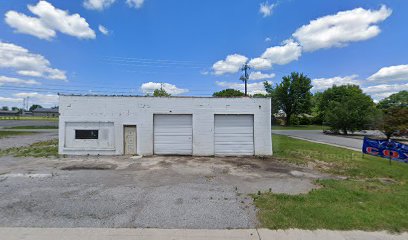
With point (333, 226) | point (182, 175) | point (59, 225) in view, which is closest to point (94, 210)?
point (59, 225)

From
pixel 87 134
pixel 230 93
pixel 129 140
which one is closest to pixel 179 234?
pixel 129 140

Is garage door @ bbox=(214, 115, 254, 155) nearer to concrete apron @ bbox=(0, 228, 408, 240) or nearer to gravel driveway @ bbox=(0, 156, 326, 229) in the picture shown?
gravel driveway @ bbox=(0, 156, 326, 229)

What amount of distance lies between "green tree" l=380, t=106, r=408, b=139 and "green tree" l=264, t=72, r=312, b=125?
24.9 m

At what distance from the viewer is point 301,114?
5162cm

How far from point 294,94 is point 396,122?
27293 millimetres

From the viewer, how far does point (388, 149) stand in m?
11.5

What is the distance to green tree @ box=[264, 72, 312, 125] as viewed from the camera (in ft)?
161

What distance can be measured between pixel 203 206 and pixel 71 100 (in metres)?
11.1

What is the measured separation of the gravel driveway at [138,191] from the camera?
4.67 metres

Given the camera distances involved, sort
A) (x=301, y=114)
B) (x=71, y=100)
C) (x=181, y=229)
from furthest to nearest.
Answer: (x=301, y=114) → (x=71, y=100) → (x=181, y=229)

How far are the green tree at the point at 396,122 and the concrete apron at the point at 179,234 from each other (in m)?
23.8

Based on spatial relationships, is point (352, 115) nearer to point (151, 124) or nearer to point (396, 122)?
point (396, 122)

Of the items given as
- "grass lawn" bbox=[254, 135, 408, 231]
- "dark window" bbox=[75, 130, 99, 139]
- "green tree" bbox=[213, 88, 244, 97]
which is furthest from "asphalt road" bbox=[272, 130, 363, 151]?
"green tree" bbox=[213, 88, 244, 97]

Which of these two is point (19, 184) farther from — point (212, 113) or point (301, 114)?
point (301, 114)
